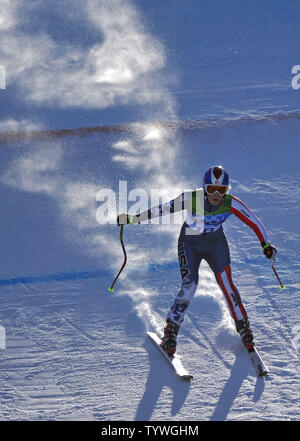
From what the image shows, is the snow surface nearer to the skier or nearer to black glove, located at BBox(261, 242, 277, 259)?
the skier

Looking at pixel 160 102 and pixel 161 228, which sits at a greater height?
pixel 160 102

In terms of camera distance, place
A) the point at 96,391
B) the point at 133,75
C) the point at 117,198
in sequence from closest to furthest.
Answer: the point at 96,391 < the point at 117,198 < the point at 133,75

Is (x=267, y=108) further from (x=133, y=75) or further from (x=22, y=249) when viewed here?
(x=22, y=249)

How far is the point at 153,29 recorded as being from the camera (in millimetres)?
10508

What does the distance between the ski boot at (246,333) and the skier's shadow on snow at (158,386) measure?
1.82ft

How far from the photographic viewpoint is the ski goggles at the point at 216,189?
5.02m

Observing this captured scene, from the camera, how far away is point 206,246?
523cm

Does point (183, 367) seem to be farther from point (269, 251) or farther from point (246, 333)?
point (269, 251)

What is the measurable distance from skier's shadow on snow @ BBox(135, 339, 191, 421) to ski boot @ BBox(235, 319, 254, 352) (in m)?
0.55

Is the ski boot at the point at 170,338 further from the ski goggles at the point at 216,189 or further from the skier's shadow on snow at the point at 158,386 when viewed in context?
the ski goggles at the point at 216,189

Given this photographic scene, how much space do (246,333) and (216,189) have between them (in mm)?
1079

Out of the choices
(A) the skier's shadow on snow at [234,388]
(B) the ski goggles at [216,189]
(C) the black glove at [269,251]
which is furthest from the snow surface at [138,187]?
(B) the ski goggles at [216,189]
